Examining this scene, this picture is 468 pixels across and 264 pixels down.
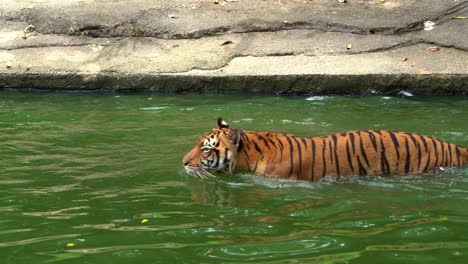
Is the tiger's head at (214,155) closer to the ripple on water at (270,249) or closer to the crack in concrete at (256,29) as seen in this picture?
the ripple on water at (270,249)

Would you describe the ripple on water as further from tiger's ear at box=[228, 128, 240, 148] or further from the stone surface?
the stone surface

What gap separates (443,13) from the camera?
8.81 meters

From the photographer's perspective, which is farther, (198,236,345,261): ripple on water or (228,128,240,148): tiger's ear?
(228,128,240,148): tiger's ear

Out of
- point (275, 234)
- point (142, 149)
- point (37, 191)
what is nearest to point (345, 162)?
point (275, 234)

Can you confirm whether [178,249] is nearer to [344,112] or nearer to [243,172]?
[243,172]

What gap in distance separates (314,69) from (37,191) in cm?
401

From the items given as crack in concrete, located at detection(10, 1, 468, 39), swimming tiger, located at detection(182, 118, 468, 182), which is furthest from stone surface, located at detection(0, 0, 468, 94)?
swimming tiger, located at detection(182, 118, 468, 182)

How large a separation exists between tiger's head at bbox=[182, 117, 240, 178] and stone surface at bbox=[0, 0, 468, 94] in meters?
2.84

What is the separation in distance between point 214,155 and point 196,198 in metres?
0.58

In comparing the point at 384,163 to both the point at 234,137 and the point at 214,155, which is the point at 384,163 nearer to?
the point at 234,137

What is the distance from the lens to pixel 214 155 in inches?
197

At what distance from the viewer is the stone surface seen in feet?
25.3

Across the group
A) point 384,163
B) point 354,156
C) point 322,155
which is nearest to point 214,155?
point 322,155

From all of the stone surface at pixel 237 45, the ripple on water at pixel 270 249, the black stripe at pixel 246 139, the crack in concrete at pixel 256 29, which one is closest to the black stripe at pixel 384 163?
the black stripe at pixel 246 139
